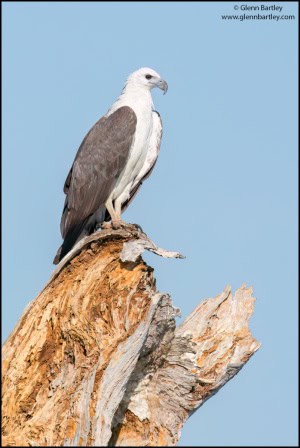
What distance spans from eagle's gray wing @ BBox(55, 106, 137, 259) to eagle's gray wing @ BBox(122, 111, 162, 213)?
43cm

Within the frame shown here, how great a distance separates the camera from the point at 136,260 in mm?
8312

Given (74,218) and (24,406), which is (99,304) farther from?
(74,218)

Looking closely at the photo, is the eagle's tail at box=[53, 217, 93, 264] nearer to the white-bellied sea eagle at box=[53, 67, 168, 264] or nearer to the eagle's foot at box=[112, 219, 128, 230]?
the white-bellied sea eagle at box=[53, 67, 168, 264]

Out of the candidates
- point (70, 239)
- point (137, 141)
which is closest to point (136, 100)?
point (137, 141)

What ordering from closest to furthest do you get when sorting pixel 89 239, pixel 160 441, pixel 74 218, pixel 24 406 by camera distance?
pixel 24 406 → pixel 160 441 → pixel 89 239 → pixel 74 218

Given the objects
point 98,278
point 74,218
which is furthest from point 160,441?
point 74,218

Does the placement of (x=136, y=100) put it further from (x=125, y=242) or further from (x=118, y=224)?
(x=125, y=242)

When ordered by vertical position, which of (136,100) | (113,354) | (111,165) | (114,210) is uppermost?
(136,100)

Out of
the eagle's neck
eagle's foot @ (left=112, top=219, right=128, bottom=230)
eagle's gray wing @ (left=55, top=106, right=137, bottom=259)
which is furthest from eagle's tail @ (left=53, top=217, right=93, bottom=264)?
the eagle's neck

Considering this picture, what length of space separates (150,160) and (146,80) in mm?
1188

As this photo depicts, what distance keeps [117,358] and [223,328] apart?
1476mm

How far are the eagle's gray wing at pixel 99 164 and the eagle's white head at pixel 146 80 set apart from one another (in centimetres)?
73

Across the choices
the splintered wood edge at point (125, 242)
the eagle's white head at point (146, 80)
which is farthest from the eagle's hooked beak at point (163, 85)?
the splintered wood edge at point (125, 242)

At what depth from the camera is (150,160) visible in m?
11.0
